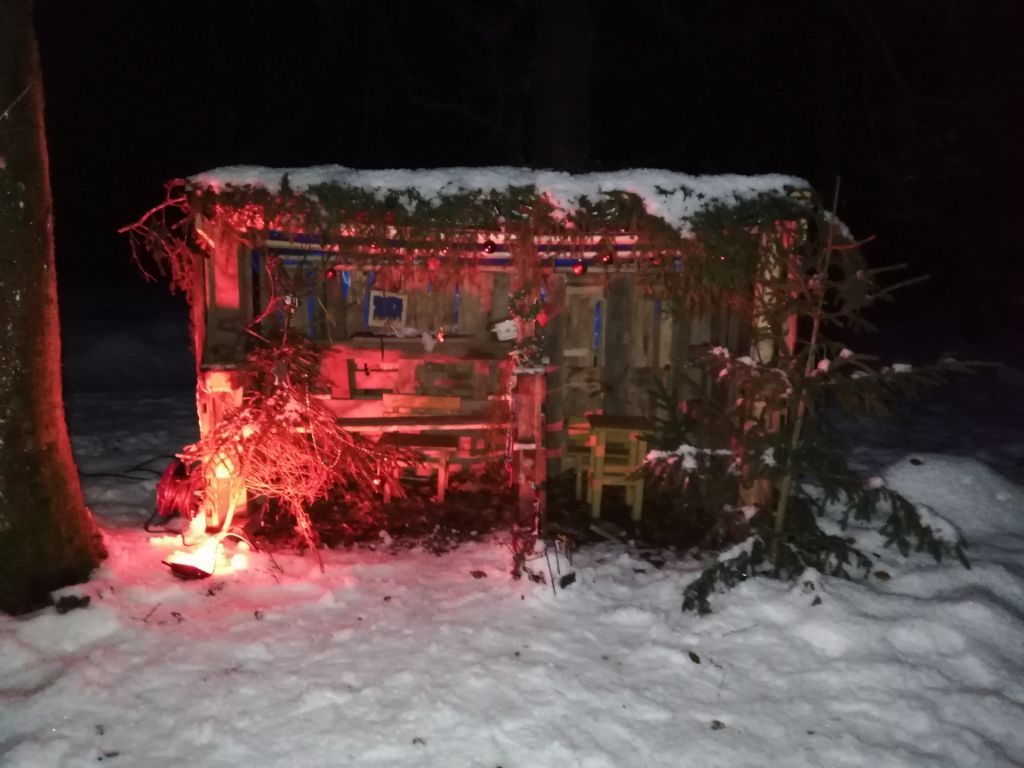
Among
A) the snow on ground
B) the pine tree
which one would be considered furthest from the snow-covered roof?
the snow on ground

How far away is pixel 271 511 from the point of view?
7.10m

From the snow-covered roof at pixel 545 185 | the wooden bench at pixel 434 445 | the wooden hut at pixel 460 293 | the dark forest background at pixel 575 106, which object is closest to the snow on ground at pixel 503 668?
the wooden hut at pixel 460 293

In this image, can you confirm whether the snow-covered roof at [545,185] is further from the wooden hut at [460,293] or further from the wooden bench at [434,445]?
the wooden bench at [434,445]

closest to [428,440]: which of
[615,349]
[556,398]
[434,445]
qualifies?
[434,445]

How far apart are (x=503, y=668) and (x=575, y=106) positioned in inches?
373

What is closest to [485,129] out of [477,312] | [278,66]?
[278,66]

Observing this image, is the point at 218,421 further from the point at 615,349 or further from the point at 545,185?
the point at 615,349

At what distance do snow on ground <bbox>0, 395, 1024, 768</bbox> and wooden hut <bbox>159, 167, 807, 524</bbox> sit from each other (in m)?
1.01

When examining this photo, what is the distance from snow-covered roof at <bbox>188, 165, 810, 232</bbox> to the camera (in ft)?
18.1

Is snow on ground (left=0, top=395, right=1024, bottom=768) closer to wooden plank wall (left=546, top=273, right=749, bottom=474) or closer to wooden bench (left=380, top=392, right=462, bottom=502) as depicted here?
Answer: wooden bench (left=380, top=392, right=462, bottom=502)

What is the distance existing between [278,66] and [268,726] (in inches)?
843

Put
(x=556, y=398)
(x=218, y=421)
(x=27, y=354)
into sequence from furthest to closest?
(x=556, y=398), (x=218, y=421), (x=27, y=354)

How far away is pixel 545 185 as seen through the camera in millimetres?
5559

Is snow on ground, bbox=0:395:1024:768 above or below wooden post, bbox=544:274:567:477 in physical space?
below
